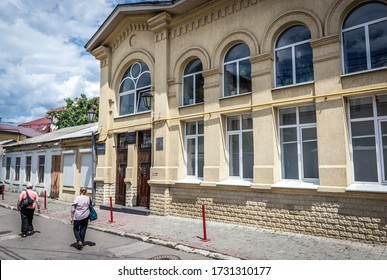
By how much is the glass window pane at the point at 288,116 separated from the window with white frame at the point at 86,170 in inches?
422

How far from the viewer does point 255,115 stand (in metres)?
9.38

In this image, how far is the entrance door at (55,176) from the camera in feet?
58.7

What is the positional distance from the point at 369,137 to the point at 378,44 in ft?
7.96

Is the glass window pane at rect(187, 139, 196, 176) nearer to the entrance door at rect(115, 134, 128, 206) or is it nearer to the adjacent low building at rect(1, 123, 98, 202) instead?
the entrance door at rect(115, 134, 128, 206)

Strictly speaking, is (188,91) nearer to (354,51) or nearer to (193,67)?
(193,67)

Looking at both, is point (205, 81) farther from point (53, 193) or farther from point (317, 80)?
point (53, 193)

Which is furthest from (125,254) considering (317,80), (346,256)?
(317,80)

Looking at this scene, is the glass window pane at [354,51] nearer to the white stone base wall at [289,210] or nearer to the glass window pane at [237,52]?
the glass window pane at [237,52]

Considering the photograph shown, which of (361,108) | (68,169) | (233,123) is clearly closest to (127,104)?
(68,169)

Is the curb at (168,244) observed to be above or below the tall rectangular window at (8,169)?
below

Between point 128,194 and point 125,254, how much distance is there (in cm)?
608

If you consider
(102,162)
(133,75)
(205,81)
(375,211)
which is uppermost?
(133,75)

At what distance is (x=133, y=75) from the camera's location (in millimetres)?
14102

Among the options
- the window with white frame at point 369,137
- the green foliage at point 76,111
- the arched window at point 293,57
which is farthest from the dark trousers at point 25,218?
the green foliage at point 76,111
